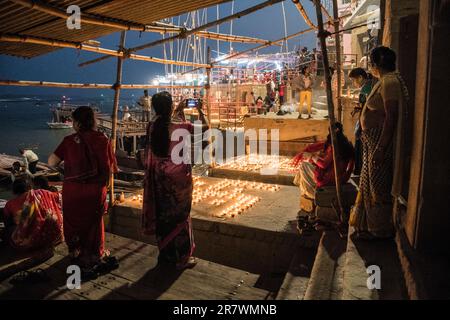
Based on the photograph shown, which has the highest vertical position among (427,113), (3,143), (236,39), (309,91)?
(236,39)

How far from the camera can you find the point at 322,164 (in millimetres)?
4898

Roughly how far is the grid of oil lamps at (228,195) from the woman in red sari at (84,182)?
2.53 metres

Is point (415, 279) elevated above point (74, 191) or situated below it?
below

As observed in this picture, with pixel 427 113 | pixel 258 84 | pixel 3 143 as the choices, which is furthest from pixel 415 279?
pixel 3 143

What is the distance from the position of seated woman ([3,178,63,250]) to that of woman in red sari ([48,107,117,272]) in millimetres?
704

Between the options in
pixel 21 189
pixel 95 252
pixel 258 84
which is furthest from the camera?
pixel 258 84

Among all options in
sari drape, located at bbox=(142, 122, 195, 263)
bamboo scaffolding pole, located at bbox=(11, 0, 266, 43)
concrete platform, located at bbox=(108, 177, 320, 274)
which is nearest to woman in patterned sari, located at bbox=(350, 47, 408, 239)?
concrete platform, located at bbox=(108, 177, 320, 274)

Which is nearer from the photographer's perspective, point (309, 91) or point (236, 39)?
point (236, 39)

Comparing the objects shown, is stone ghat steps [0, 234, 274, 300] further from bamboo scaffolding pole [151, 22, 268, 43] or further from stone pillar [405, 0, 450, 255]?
bamboo scaffolding pole [151, 22, 268, 43]

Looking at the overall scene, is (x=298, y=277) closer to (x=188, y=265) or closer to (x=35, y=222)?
(x=188, y=265)

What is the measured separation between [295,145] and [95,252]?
9.25 meters

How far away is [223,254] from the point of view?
18.9 feet

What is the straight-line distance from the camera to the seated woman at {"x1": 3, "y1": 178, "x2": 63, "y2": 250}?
4449 millimetres

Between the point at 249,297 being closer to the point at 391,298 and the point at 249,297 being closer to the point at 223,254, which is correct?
the point at 391,298
